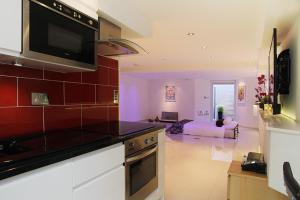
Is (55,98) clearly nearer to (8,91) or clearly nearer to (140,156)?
(8,91)

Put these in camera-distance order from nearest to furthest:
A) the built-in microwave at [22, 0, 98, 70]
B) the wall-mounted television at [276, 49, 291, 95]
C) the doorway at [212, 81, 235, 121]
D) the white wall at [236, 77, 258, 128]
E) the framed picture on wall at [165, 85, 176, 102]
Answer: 1. the built-in microwave at [22, 0, 98, 70]
2. the wall-mounted television at [276, 49, 291, 95]
3. the white wall at [236, 77, 258, 128]
4. the doorway at [212, 81, 235, 121]
5. the framed picture on wall at [165, 85, 176, 102]

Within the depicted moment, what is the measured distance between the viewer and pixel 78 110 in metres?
→ 2.11

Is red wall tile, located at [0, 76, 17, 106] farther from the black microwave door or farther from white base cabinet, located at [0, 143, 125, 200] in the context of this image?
white base cabinet, located at [0, 143, 125, 200]

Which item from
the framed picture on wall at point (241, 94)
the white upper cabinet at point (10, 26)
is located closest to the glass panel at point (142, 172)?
the white upper cabinet at point (10, 26)

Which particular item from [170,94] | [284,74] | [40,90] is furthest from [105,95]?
[170,94]

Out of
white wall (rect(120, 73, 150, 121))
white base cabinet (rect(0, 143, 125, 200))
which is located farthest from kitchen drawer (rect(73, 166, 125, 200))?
white wall (rect(120, 73, 150, 121))

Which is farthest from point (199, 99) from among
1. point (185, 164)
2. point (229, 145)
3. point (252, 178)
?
point (252, 178)

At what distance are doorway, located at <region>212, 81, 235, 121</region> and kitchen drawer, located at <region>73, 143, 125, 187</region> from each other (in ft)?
29.1

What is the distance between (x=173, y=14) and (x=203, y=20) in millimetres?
435

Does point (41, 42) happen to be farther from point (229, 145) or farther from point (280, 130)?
point (229, 145)

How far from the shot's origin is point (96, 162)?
1401 millimetres

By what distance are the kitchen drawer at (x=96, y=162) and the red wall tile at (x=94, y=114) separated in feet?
2.34

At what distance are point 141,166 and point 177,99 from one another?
868 centimetres

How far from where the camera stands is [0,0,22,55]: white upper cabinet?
1.11 m
